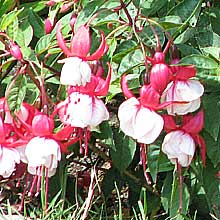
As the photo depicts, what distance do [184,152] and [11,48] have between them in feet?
1.27

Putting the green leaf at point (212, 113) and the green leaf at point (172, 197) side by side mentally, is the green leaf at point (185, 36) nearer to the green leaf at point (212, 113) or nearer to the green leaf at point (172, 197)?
the green leaf at point (212, 113)

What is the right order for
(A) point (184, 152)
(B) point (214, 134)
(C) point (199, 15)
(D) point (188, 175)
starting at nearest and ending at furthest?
1. (A) point (184, 152)
2. (B) point (214, 134)
3. (C) point (199, 15)
4. (D) point (188, 175)

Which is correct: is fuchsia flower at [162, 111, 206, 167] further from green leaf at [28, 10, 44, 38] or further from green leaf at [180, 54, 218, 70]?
green leaf at [28, 10, 44, 38]

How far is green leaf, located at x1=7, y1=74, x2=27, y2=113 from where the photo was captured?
54.3 inches

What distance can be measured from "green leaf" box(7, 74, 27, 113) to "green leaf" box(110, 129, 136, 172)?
0.35m

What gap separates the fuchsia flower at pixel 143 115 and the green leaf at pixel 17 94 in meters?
0.24

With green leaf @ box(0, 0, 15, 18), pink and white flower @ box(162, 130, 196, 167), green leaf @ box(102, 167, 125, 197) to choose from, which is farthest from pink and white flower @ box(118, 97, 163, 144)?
green leaf @ box(102, 167, 125, 197)

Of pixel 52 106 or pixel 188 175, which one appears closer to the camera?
pixel 52 106

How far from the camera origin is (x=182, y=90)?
4.12 feet

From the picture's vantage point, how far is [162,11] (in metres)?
1.60

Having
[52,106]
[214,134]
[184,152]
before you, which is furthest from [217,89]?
[52,106]

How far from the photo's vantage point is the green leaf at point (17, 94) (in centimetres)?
138

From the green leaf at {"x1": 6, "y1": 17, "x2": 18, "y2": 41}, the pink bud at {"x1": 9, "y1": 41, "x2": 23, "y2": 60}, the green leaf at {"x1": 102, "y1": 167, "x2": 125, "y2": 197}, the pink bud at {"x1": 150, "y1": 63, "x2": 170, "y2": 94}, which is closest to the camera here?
the pink bud at {"x1": 150, "y1": 63, "x2": 170, "y2": 94}

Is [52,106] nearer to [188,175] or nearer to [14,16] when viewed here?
[14,16]
